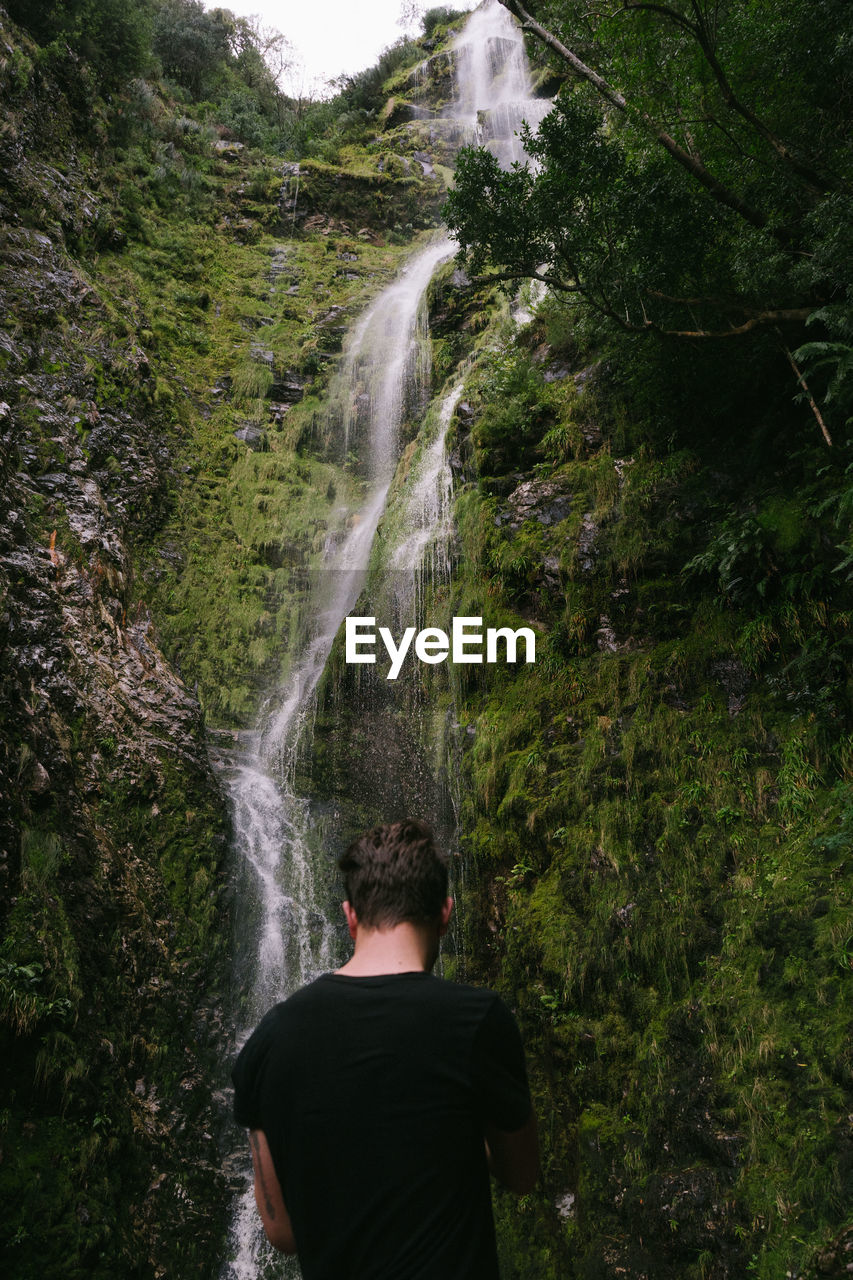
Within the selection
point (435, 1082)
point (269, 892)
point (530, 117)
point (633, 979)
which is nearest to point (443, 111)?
point (530, 117)

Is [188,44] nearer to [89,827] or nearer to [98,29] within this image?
[98,29]

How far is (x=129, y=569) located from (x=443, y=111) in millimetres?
25865

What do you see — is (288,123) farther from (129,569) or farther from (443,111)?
(129,569)

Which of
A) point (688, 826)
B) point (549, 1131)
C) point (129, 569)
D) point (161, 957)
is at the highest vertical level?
point (129, 569)

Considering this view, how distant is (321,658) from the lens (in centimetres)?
1302

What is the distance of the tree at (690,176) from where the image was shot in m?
5.91

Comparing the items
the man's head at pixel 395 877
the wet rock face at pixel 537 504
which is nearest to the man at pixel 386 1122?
the man's head at pixel 395 877

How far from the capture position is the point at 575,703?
7.36 metres

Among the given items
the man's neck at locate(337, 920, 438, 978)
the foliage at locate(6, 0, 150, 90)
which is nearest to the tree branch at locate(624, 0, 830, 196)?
the man's neck at locate(337, 920, 438, 978)

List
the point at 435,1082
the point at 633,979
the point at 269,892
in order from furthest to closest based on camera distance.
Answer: the point at 269,892 → the point at 633,979 → the point at 435,1082

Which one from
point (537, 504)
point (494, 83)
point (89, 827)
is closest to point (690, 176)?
point (537, 504)

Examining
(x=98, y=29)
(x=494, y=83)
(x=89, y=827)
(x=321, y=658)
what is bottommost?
(x=89, y=827)

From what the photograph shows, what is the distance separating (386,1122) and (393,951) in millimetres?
319

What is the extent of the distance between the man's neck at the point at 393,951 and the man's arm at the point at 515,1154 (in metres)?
0.34
